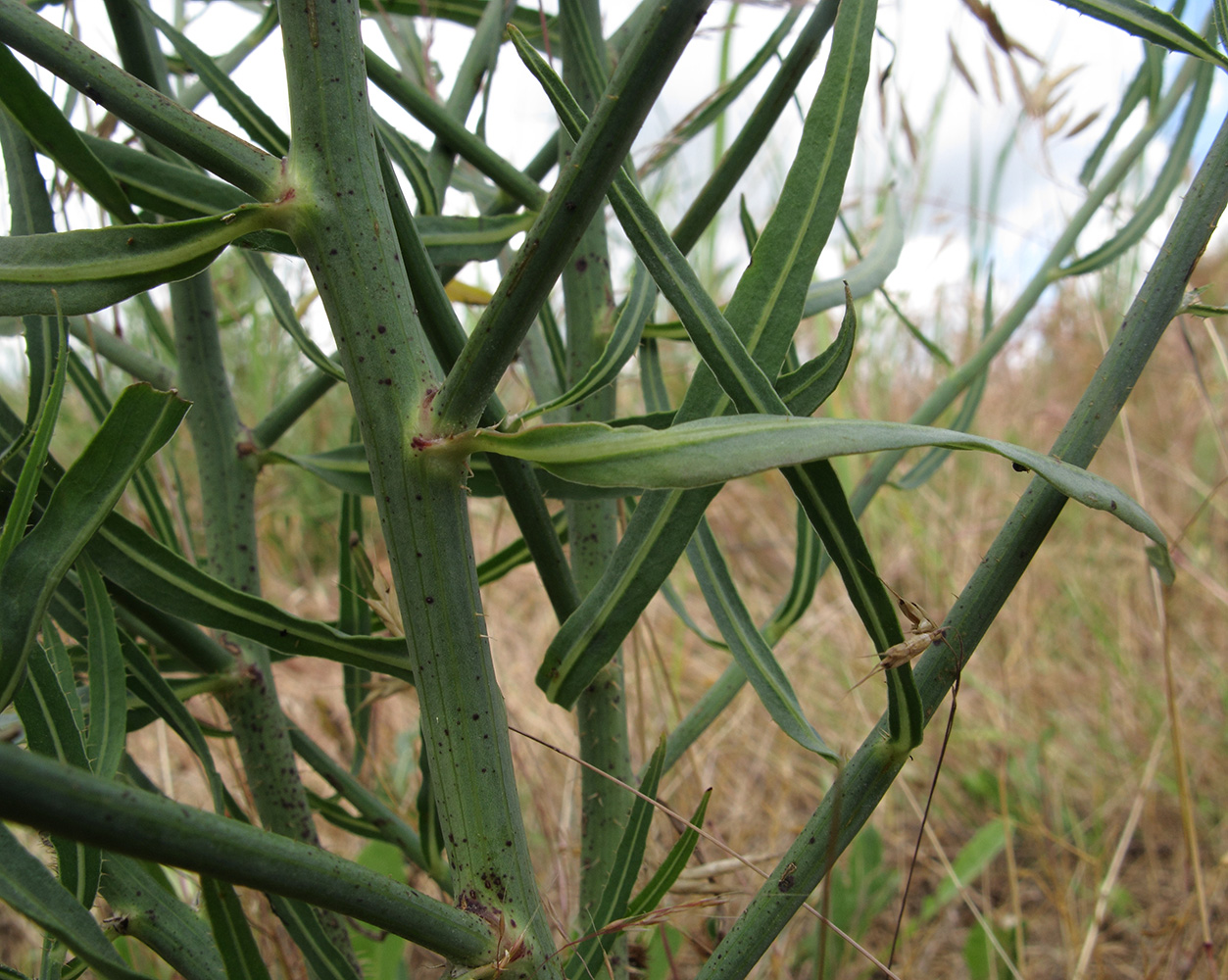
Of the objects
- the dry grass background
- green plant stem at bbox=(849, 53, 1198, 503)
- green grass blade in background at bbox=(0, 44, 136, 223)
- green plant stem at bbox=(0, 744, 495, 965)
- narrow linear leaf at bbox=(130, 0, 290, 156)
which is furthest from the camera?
the dry grass background

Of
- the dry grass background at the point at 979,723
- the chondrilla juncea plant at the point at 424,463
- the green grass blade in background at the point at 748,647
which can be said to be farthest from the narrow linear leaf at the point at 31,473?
the dry grass background at the point at 979,723

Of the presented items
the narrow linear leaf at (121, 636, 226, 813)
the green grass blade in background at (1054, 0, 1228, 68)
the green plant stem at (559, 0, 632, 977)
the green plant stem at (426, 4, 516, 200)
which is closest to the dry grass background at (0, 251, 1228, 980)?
the green plant stem at (559, 0, 632, 977)

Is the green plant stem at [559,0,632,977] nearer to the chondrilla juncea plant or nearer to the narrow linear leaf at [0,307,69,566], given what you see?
the chondrilla juncea plant

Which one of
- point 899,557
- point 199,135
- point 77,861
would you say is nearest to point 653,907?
point 77,861

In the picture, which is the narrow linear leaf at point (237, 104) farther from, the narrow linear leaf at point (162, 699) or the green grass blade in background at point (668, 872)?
the green grass blade in background at point (668, 872)

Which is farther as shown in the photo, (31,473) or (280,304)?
(280,304)

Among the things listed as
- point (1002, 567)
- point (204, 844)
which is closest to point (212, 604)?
point (204, 844)

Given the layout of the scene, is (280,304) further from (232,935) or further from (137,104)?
(232,935)
